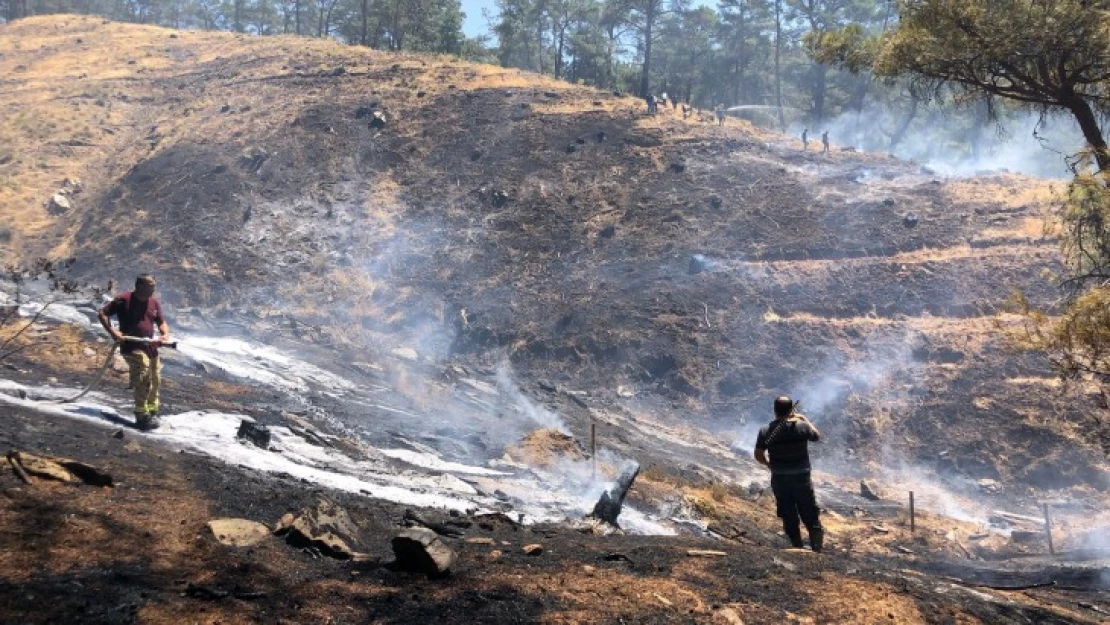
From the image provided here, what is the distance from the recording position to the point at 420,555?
14.9ft

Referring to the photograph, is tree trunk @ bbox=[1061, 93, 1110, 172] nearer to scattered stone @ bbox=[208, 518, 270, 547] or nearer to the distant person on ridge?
the distant person on ridge

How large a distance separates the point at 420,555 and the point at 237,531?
134 centimetres

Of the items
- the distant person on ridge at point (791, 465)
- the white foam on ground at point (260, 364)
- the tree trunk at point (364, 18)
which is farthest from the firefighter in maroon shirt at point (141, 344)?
the tree trunk at point (364, 18)

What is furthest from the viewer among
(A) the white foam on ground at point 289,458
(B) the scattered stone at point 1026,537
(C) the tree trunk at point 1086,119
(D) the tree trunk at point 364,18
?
(D) the tree trunk at point 364,18

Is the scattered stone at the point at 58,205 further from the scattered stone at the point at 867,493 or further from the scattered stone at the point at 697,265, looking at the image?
the scattered stone at the point at 867,493

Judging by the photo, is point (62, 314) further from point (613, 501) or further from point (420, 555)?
point (420, 555)

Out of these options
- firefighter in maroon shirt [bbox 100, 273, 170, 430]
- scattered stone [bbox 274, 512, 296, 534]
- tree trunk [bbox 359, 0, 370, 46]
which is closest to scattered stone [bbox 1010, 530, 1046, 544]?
scattered stone [bbox 274, 512, 296, 534]

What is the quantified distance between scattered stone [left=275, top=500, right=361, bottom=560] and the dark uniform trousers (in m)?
3.89

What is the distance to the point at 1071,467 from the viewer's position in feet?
51.3

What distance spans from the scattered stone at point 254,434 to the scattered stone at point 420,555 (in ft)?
14.6

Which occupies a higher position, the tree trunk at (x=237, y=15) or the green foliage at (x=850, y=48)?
the tree trunk at (x=237, y=15)

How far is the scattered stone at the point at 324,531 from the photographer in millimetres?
4910

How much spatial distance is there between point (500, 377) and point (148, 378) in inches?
449

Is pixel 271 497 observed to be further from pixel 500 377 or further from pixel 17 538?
pixel 500 377
